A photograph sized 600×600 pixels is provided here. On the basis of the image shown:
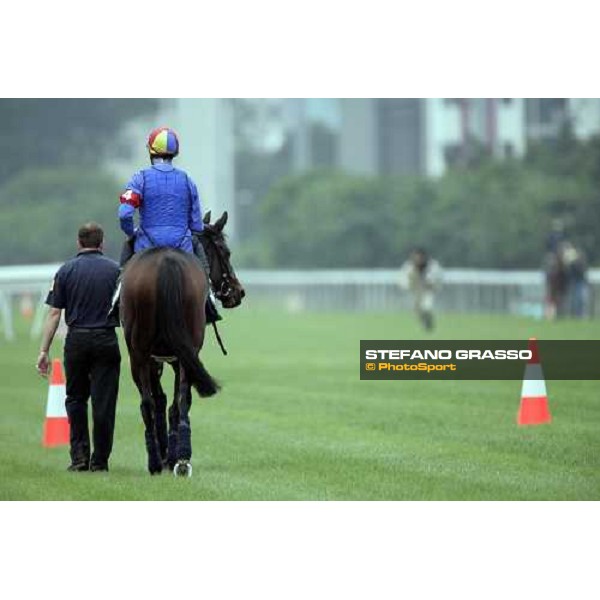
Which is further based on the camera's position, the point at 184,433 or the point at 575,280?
the point at 575,280

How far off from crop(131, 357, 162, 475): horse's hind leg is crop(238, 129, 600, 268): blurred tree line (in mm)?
29384

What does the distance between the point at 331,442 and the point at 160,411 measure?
2.65 meters

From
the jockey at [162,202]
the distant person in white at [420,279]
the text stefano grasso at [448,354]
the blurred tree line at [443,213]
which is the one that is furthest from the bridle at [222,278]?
the blurred tree line at [443,213]

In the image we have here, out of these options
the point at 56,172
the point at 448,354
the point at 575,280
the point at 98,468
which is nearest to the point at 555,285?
the point at 575,280

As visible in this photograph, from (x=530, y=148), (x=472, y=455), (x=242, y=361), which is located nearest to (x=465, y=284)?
(x=530, y=148)

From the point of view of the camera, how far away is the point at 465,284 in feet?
148

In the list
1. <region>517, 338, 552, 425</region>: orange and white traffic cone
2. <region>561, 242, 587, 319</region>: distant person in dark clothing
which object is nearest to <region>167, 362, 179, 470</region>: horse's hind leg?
<region>517, 338, 552, 425</region>: orange and white traffic cone

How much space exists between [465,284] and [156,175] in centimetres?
3218

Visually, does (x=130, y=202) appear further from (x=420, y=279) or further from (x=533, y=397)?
(x=420, y=279)

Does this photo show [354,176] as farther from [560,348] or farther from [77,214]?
[560,348]

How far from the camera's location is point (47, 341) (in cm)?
1372

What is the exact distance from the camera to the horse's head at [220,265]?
14.1 m

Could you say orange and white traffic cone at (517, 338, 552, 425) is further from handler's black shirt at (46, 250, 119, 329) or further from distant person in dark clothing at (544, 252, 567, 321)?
distant person in dark clothing at (544, 252, 567, 321)

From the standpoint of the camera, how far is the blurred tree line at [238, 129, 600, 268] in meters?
43.7
